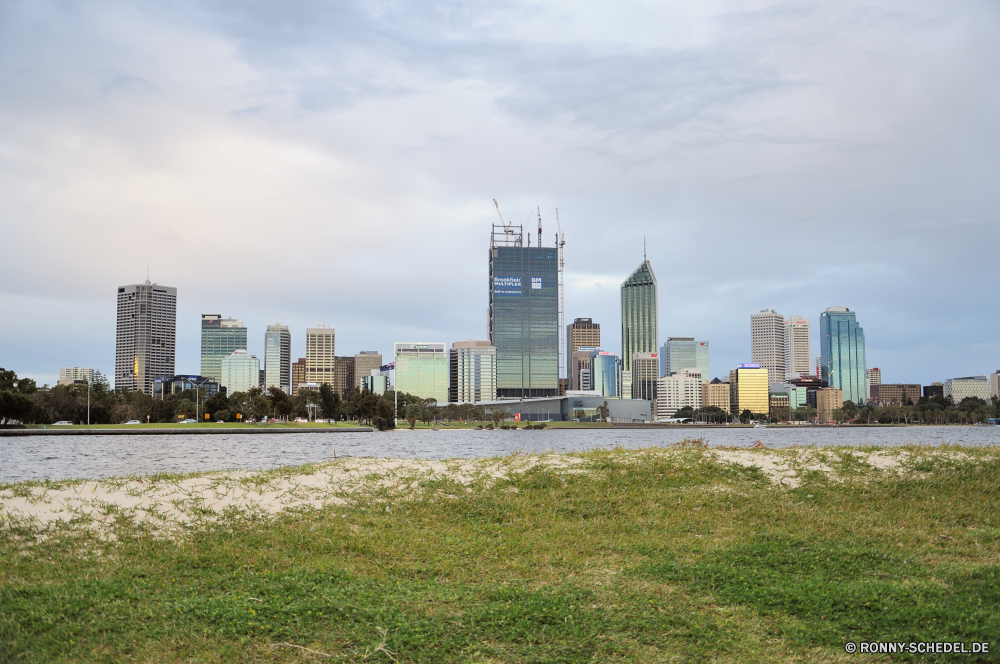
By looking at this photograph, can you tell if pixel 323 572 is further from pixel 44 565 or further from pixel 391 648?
pixel 44 565

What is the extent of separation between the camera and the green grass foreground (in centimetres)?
733

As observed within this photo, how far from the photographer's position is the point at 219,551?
10359mm

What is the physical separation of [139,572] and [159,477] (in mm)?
5938

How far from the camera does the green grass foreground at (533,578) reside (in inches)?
289

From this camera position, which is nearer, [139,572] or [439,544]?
[139,572]

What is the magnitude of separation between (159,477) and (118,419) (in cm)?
12858

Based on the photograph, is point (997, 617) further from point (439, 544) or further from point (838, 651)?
point (439, 544)

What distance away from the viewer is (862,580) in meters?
9.38

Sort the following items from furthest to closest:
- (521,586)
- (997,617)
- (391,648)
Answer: (521,586), (997,617), (391,648)

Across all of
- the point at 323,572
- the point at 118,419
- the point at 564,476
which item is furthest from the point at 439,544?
the point at 118,419

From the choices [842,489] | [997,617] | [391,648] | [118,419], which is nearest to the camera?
[391,648]

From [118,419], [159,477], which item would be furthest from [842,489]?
[118,419]

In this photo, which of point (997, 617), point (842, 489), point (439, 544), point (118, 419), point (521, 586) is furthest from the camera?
point (118, 419)

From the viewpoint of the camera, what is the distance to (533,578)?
9516 millimetres
